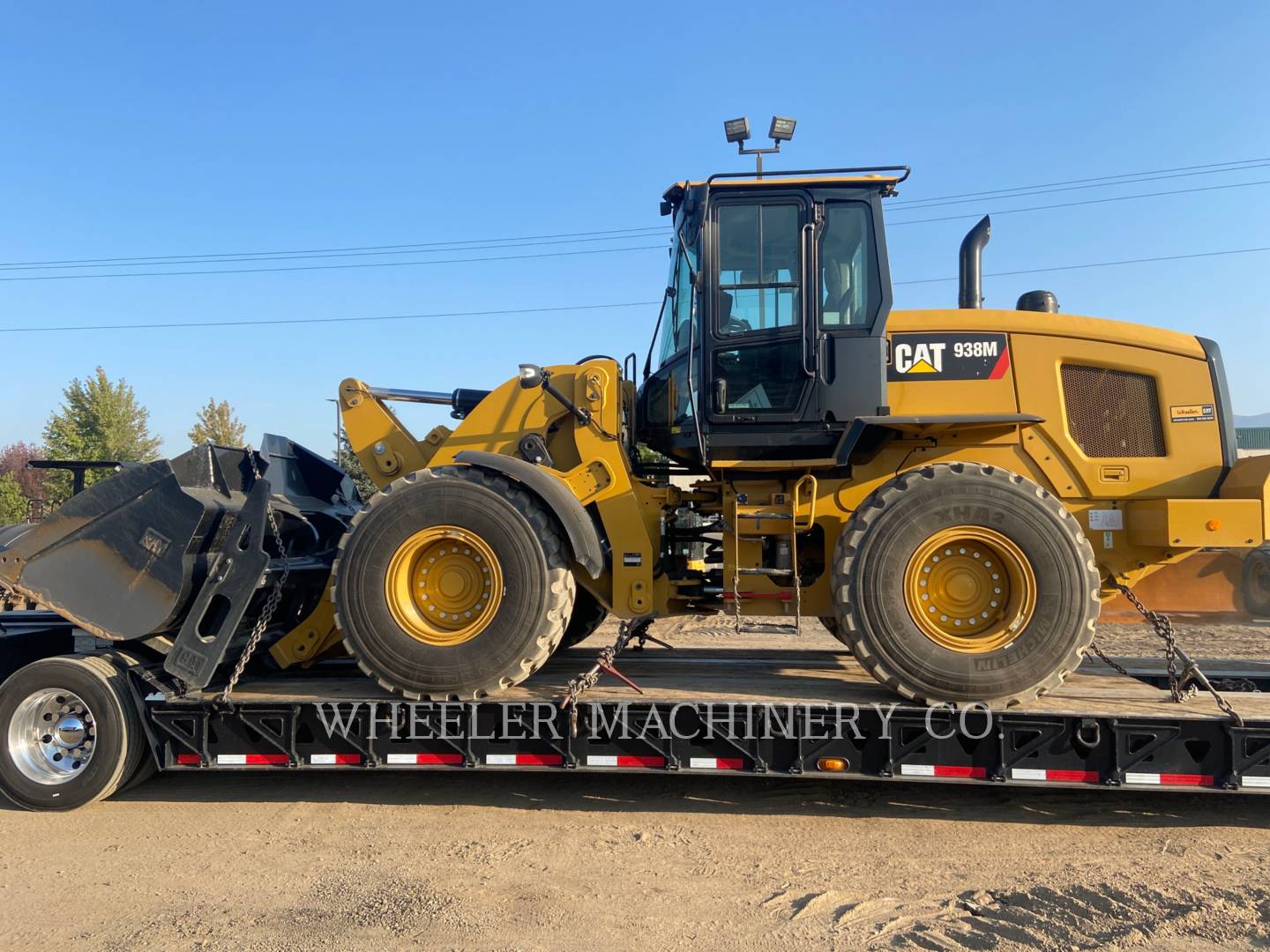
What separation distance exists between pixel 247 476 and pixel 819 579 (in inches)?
154

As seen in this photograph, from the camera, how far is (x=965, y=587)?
15.4 ft

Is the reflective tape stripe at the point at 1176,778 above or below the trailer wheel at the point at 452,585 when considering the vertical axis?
below

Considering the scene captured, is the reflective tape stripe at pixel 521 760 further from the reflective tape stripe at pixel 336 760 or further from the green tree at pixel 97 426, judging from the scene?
the green tree at pixel 97 426

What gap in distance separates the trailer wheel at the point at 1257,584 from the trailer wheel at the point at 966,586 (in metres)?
10.3

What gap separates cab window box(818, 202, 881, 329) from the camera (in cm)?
516

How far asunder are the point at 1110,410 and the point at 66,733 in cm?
656

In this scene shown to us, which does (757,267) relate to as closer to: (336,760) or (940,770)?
(940,770)

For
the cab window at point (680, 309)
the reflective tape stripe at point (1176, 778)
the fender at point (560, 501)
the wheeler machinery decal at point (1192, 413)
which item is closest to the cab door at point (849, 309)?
the cab window at point (680, 309)

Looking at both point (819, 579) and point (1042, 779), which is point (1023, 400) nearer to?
point (819, 579)

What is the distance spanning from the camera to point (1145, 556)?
5070 millimetres

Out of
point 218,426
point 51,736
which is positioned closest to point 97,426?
point 218,426

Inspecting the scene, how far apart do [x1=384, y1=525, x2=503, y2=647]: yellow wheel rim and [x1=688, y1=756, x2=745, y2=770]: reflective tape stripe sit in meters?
1.40

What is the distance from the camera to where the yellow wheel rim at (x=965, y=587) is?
4.60 meters

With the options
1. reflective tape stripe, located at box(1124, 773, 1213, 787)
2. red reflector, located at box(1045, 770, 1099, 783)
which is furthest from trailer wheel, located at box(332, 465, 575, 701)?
reflective tape stripe, located at box(1124, 773, 1213, 787)
